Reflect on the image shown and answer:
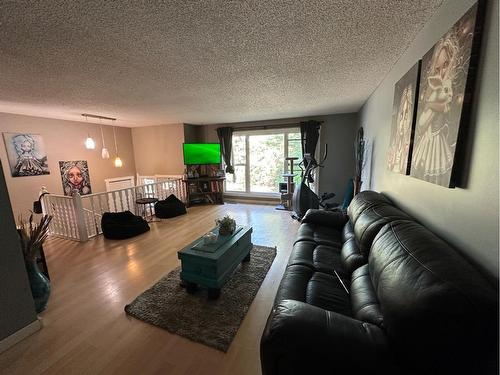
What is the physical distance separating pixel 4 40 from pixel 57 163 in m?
3.96

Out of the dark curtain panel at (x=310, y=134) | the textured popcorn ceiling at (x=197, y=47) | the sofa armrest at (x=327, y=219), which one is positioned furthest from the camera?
the dark curtain panel at (x=310, y=134)

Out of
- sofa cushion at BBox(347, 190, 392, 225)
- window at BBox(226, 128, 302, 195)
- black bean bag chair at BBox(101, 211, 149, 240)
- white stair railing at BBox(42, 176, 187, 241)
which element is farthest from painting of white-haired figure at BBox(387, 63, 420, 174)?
white stair railing at BBox(42, 176, 187, 241)

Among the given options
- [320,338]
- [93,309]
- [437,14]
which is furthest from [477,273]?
[93,309]

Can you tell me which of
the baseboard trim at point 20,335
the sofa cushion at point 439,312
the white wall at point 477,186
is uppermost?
the white wall at point 477,186

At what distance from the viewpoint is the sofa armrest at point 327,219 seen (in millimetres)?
2619

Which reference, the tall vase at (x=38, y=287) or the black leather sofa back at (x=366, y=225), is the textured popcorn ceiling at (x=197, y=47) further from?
the tall vase at (x=38, y=287)

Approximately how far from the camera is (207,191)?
19.6ft

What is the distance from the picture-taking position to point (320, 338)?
0.88 m

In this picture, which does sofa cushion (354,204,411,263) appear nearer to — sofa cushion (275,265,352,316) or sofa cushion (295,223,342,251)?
sofa cushion (275,265,352,316)

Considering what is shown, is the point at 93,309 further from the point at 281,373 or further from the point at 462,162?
the point at 462,162

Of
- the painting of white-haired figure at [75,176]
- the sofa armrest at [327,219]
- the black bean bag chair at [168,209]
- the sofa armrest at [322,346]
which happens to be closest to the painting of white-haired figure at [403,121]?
the sofa armrest at [327,219]

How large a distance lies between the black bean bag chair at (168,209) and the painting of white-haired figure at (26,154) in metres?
2.39

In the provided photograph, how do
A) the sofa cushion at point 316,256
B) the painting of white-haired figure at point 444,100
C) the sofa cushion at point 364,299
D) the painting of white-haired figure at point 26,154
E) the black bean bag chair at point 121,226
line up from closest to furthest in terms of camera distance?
1. the painting of white-haired figure at point 444,100
2. the sofa cushion at point 364,299
3. the sofa cushion at point 316,256
4. the black bean bag chair at point 121,226
5. the painting of white-haired figure at point 26,154

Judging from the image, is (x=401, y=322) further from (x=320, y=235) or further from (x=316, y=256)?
(x=320, y=235)
